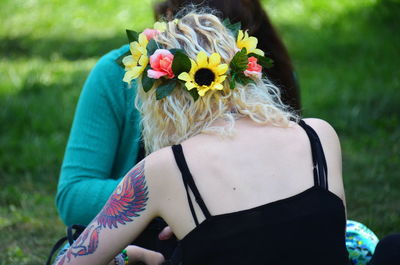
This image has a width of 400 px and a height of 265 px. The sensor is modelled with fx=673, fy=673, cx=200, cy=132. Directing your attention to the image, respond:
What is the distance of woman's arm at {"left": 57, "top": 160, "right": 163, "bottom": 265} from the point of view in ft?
6.93

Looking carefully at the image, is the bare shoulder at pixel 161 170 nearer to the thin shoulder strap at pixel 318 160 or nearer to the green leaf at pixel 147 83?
the green leaf at pixel 147 83

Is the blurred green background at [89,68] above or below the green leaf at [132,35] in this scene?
below

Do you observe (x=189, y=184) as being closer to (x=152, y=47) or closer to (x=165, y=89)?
(x=165, y=89)

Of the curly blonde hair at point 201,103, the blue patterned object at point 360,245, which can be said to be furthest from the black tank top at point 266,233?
the blue patterned object at point 360,245

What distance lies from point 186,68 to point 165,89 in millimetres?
97

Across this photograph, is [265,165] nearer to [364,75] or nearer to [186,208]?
[186,208]

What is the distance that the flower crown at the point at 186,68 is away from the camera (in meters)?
2.14

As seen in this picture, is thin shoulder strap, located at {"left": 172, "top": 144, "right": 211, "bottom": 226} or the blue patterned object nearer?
thin shoulder strap, located at {"left": 172, "top": 144, "right": 211, "bottom": 226}

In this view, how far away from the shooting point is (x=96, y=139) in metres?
2.84

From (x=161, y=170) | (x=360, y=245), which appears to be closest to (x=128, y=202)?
(x=161, y=170)

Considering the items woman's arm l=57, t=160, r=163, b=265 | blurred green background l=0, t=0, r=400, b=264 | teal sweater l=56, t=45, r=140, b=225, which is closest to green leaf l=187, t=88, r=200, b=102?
woman's arm l=57, t=160, r=163, b=265

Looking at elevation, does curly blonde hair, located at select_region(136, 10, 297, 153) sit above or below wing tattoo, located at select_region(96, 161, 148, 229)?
above

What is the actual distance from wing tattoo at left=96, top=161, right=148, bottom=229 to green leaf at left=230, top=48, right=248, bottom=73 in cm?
43

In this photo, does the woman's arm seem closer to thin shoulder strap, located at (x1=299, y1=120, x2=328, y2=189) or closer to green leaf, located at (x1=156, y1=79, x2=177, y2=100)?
green leaf, located at (x1=156, y1=79, x2=177, y2=100)
